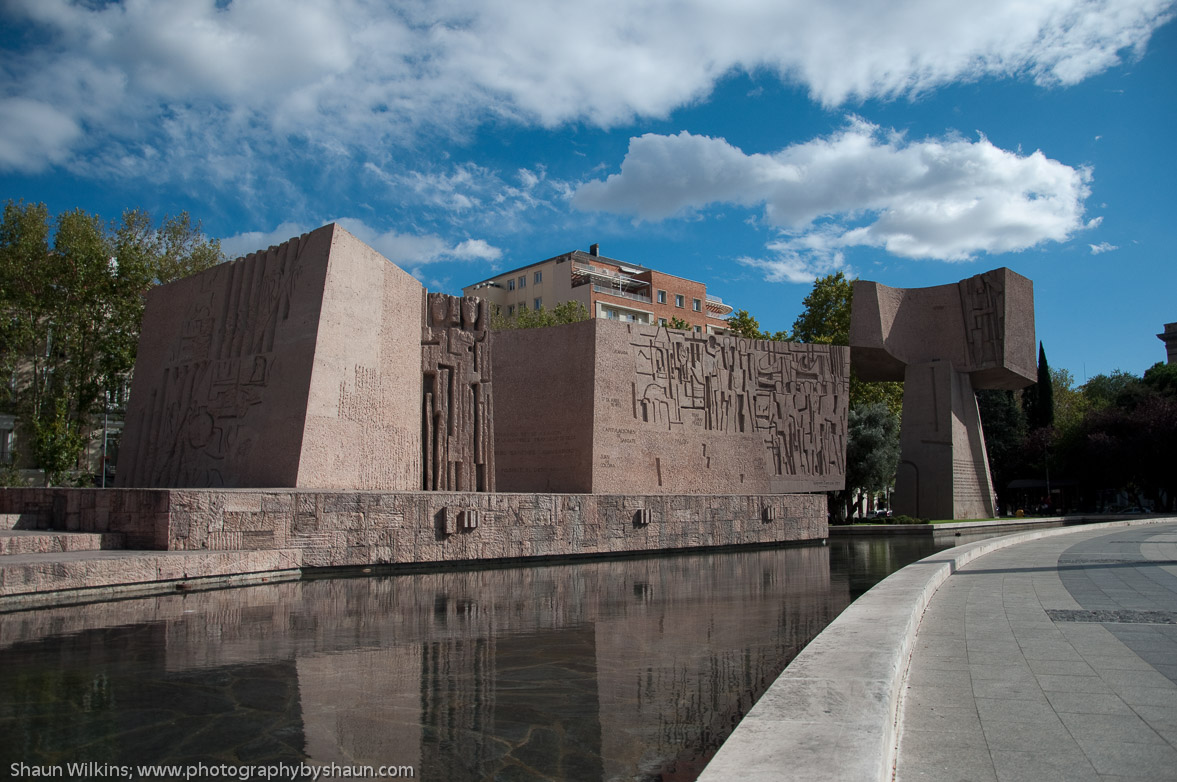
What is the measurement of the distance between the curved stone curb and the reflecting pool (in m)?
0.35

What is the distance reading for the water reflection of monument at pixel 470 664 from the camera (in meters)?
3.03

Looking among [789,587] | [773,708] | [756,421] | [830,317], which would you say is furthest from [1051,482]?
[773,708]

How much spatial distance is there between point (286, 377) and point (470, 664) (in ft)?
23.8

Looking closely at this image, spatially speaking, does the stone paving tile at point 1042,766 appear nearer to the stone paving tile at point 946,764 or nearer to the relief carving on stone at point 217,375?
the stone paving tile at point 946,764

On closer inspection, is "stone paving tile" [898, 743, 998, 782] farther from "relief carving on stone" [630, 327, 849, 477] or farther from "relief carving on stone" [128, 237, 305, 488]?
"relief carving on stone" [630, 327, 849, 477]

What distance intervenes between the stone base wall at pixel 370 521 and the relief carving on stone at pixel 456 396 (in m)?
2.09

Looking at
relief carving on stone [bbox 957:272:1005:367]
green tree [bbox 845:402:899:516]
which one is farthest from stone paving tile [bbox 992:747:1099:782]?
green tree [bbox 845:402:899:516]

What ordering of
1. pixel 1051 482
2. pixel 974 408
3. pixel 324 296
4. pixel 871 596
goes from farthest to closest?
1. pixel 1051 482
2. pixel 974 408
3. pixel 324 296
4. pixel 871 596

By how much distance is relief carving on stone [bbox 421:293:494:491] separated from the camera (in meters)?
13.0

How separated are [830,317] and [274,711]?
3046cm

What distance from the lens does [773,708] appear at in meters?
2.80

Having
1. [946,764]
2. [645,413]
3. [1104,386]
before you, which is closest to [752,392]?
[645,413]

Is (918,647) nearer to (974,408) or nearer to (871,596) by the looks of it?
(871,596)

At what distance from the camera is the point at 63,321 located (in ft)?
66.1
